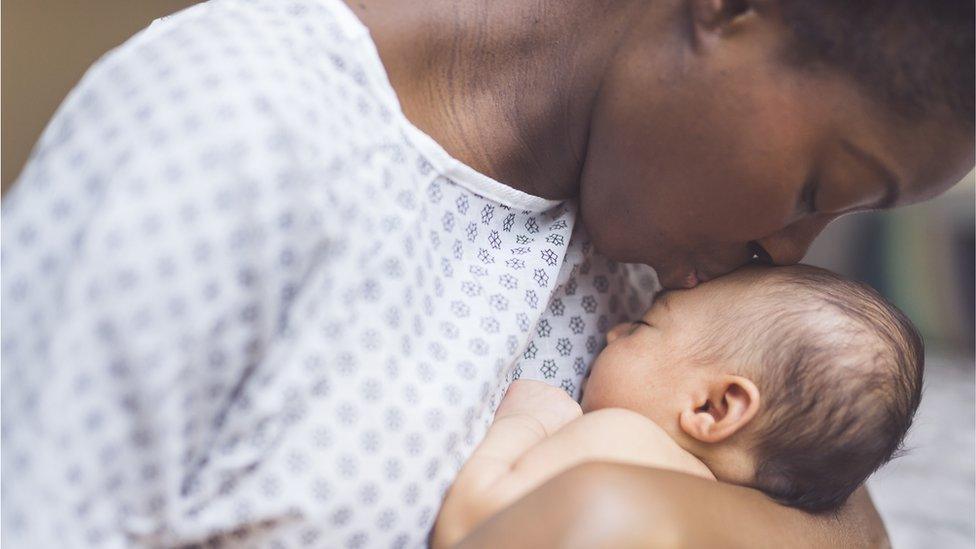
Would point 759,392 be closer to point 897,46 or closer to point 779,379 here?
point 779,379

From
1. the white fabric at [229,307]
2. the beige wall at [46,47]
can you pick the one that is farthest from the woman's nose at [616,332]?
the beige wall at [46,47]

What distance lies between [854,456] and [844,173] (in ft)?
1.08

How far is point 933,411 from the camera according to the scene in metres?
2.65

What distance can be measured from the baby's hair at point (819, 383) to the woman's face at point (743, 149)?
0.10 m

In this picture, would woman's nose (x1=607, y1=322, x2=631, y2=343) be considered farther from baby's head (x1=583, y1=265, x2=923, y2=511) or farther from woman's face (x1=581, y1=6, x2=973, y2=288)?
woman's face (x1=581, y1=6, x2=973, y2=288)

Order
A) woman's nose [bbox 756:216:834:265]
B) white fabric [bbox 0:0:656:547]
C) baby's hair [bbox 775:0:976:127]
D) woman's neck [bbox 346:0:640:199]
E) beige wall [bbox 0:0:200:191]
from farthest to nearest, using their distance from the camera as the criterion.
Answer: beige wall [bbox 0:0:200:191] < woman's nose [bbox 756:216:834:265] < woman's neck [bbox 346:0:640:199] < baby's hair [bbox 775:0:976:127] < white fabric [bbox 0:0:656:547]

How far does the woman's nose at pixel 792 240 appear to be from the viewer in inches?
41.6

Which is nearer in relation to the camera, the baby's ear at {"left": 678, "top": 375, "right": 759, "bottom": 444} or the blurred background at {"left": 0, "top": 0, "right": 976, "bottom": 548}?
the baby's ear at {"left": 678, "top": 375, "right": 759, "bottom": 444}

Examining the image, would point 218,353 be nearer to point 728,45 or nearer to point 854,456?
point 728,45

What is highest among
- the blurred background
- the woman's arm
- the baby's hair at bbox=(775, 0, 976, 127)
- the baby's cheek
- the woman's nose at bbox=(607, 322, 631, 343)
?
the baby's hair at bbox=(775, 0, 976, 127)

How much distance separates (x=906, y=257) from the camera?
10.4ft

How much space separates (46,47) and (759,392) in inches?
82.1

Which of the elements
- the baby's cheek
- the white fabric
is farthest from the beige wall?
the baby's cheek

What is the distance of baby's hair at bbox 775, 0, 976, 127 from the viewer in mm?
835
